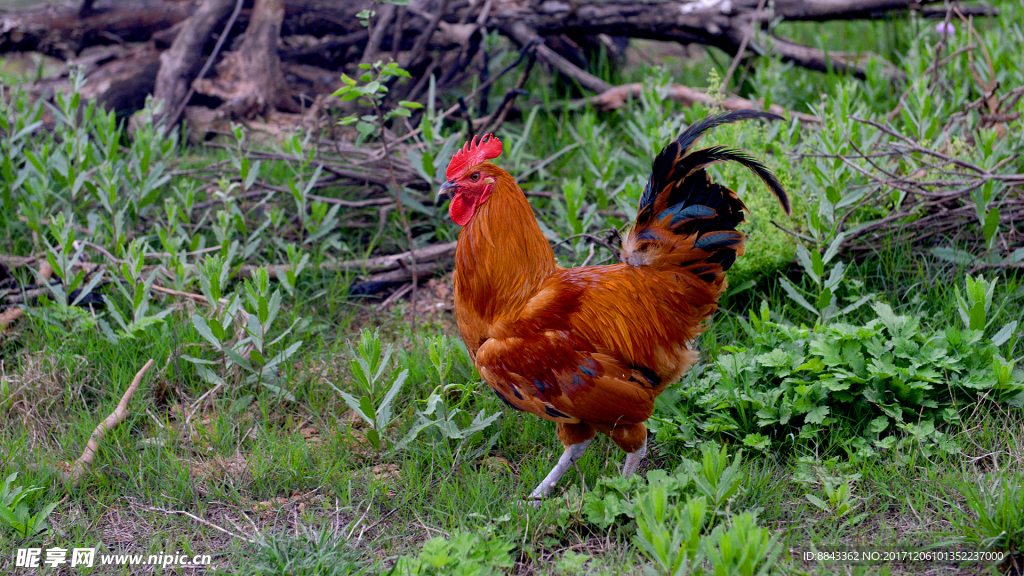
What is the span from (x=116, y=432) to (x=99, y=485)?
0.29 metres

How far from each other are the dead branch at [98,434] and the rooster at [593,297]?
1.80 meters

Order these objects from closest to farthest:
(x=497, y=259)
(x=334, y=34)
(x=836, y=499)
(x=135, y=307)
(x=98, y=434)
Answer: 1. (x=836, y=499)
2. (x=497, y=259)
3. (x=98, y=434)
4. (x=135, y=307)
5. (x=334, y=34)

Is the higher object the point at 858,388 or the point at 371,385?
the point at 858,388

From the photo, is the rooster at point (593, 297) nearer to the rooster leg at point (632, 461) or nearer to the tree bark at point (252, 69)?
the rooster leg at point (632, 461)

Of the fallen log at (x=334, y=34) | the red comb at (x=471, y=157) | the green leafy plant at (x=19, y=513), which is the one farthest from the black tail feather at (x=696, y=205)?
the fallen log at (x=334, y=34)

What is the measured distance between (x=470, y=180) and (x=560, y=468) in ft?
4.29

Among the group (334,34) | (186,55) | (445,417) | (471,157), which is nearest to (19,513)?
(445,417)

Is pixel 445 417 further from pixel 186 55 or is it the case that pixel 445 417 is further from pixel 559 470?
pixel 186 55

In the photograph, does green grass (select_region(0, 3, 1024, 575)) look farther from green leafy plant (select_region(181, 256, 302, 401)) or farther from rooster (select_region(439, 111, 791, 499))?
rooster (select_region(439, 111, 791, 499))

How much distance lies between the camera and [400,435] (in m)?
3.46

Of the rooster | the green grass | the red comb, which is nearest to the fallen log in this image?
the green grass

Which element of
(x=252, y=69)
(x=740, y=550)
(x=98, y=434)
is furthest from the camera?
(x=252, y=69)

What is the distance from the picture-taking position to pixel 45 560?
9.04 feet

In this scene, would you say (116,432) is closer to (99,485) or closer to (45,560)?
(99,485)
